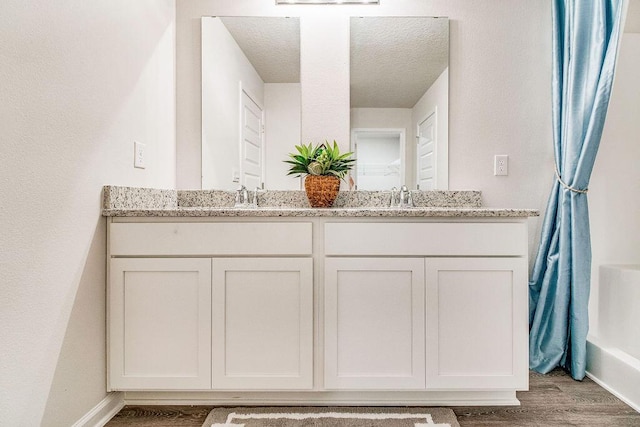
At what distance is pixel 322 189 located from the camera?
190 cm

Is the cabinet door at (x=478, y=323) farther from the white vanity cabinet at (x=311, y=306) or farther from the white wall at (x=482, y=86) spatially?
the white wall at (x=482, y=86)

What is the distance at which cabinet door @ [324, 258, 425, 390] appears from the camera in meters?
1.54

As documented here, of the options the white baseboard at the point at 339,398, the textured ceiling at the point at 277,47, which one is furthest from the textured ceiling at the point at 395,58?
the white baseboard at the point at 339,398

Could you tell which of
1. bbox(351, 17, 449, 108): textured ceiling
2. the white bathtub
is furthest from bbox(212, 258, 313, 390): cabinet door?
the white bathtub

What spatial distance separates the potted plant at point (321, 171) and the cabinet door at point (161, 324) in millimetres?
628

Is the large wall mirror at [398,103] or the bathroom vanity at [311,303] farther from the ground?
the large wall mirror at [398,103]

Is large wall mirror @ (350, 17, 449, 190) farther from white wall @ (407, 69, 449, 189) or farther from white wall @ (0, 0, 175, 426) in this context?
white wall @ (0, 0, 175, 426)

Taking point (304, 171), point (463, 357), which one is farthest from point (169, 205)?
point (463, 357)

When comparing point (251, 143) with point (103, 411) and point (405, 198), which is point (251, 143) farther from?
point (103, 411)

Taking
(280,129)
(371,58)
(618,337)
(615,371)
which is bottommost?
(615,371)

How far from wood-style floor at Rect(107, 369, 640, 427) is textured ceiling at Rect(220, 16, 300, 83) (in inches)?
64.2

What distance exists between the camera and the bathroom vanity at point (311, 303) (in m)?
1.54

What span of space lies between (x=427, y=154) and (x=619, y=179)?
3.26 ft

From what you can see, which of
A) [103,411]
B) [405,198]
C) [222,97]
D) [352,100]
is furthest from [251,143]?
[103,411]
